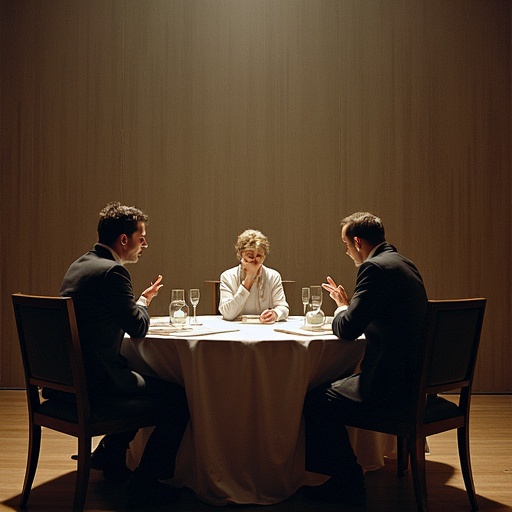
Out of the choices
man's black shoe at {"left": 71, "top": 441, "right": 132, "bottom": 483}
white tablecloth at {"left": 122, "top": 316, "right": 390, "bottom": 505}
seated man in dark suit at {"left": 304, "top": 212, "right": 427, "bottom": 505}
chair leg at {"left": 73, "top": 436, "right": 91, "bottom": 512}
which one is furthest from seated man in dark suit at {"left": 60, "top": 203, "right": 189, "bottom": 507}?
seated man in dark suit at {"left": 304, "top": 212, "right": 427, "bottom": 505}

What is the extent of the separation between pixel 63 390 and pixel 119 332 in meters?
0.36

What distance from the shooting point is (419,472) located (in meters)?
2.78

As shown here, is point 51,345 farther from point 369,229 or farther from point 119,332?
point 369,229

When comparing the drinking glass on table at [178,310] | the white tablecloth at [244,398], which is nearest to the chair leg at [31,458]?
the white tablecloth at [244,398]

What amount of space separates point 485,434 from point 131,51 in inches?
172

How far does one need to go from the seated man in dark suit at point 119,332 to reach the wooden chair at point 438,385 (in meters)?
0.85

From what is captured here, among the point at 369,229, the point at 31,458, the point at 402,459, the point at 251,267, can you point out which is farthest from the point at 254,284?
the point at 31,458

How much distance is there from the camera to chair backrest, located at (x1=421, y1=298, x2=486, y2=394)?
2762 mm

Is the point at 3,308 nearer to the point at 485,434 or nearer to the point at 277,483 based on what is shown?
the point at 277,483

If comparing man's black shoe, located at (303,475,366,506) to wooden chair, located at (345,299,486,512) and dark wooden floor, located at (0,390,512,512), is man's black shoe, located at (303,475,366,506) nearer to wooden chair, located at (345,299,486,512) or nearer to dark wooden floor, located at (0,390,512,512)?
dark wooden floor, located at (0,390,512,512)

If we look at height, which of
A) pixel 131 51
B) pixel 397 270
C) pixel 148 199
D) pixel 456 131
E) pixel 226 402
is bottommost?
pixel 226 402

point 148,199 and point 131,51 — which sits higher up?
point 131,51

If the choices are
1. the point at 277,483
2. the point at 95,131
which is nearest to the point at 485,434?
the point at 277,483

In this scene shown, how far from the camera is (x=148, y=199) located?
5934mm
